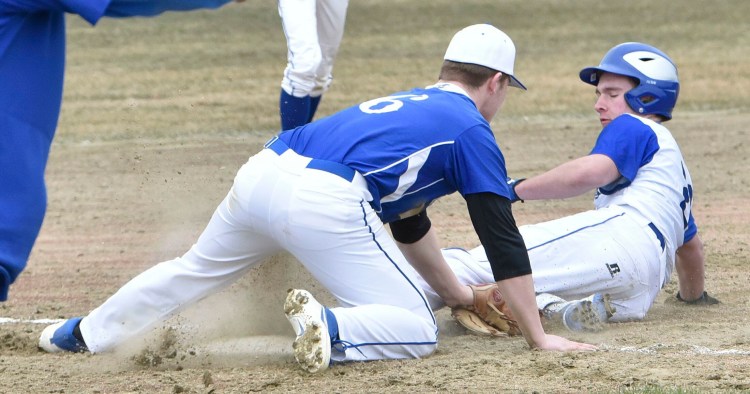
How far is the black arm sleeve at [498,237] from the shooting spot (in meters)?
4.43

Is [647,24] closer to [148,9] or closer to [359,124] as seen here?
[359,124]

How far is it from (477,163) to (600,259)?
1.13 metres

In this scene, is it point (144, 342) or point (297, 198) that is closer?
point (297, 198)

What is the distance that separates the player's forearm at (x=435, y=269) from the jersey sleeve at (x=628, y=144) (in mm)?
865

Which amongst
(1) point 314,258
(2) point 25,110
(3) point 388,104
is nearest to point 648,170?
(3) point 388,104

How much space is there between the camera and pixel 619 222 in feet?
17.5

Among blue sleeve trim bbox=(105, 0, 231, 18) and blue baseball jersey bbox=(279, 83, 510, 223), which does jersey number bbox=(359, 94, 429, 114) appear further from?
blue sleeve trim bbox=(105, 0, 231, 18)

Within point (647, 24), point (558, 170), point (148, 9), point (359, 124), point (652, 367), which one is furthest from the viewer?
point (647, 24)

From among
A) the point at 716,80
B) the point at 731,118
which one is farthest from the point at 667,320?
the point at 716,80

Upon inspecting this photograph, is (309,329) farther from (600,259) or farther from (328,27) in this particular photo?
(328,27)

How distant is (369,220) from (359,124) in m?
0.39

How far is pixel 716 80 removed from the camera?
1334 centimetres

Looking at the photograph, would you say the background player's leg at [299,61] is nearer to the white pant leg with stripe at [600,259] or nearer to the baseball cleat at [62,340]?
the white pant leg with stripe at [600,259]

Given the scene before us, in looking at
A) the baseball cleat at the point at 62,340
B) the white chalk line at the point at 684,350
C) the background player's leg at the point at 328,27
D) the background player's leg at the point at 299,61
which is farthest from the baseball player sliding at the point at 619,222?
the background player's leg at the point at 328,27
